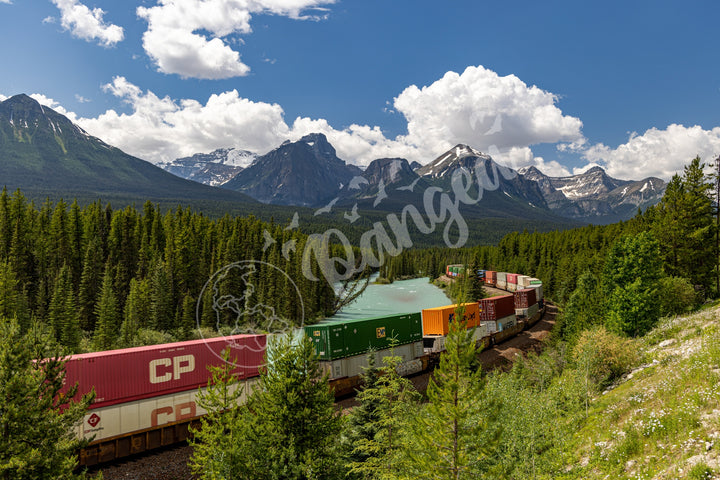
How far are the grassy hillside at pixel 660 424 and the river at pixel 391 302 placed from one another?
7446cm

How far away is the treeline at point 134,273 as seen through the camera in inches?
2419

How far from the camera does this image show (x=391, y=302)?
118m

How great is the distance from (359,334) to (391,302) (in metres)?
80.9

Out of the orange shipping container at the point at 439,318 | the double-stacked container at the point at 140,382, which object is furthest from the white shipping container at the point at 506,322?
the double-stacked container at the point at 140,382

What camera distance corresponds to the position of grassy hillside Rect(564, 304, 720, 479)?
14.3 m

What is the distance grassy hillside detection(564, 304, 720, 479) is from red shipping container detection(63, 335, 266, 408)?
20250 mm

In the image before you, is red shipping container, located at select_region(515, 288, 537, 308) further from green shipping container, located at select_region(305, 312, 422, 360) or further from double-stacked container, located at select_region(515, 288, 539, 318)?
green shipping container, located at select_region(305, 312, 422, 360)

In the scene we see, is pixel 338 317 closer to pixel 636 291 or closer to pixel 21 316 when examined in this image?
pixel 21 316

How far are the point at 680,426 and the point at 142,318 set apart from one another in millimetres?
74914

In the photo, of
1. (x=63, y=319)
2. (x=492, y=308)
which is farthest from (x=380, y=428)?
(x=63, y=319)

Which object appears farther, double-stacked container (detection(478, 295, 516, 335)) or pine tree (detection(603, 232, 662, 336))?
double-stacked container (detection(478, 295, 516, 335))

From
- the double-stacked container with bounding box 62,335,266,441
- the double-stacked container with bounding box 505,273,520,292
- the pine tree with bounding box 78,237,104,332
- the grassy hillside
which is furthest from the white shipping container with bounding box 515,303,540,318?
the pine tree with bounding box 78,237,104,332

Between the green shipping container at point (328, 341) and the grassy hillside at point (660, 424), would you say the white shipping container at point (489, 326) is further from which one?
the grassy hillside at point (660, 424)

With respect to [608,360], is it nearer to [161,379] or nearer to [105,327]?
[161,379]
